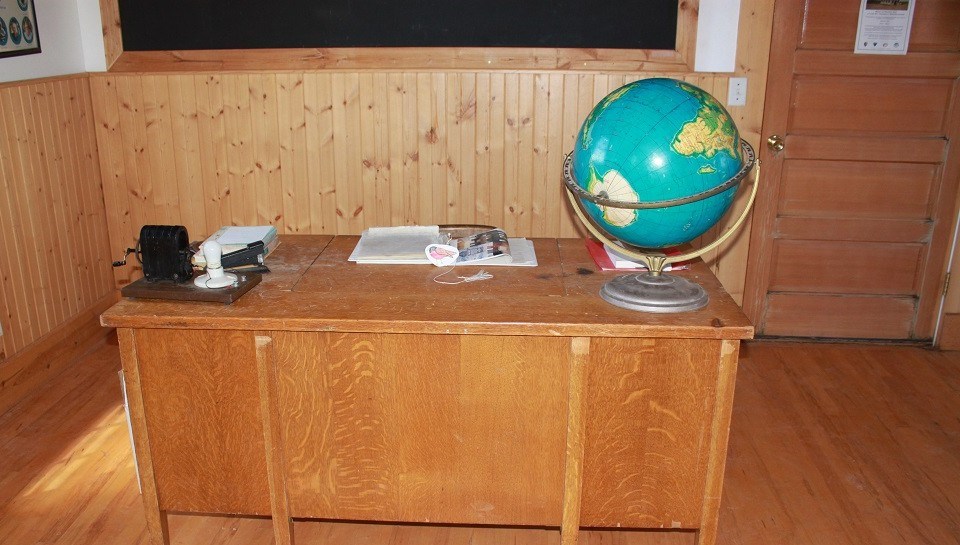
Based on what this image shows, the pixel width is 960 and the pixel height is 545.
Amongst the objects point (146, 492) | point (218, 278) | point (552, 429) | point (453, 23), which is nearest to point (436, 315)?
point (552, 429)

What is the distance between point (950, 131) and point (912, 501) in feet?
5.96

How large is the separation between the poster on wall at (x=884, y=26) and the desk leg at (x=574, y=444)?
7.65 feet

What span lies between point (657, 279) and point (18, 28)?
9.10 feet

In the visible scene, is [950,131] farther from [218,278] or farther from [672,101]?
[218,278]

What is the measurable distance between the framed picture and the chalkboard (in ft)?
1.48

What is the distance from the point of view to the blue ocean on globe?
185cm

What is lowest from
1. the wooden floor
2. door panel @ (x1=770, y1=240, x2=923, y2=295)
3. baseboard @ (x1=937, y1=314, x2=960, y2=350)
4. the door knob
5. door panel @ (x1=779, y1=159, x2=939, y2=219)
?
the wooden floor

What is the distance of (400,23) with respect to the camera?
3580 millimetres

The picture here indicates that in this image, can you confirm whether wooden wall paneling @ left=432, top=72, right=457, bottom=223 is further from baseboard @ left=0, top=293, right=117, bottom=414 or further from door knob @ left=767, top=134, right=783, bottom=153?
baseboard @ left=0, top=293, right=117, bottom=414

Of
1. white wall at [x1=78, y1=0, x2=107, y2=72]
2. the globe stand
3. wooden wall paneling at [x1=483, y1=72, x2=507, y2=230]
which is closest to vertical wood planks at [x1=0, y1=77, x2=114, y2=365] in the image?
white wall at [x1=78, y1=0, x2=107, y2=72]

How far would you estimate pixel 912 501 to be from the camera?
8.32 ft

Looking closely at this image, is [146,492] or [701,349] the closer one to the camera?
[701,349]

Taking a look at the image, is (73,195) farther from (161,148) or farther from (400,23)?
(400,23)

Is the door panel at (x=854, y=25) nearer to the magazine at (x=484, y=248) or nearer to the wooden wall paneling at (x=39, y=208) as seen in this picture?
the magazine at (x=484, y=248)
